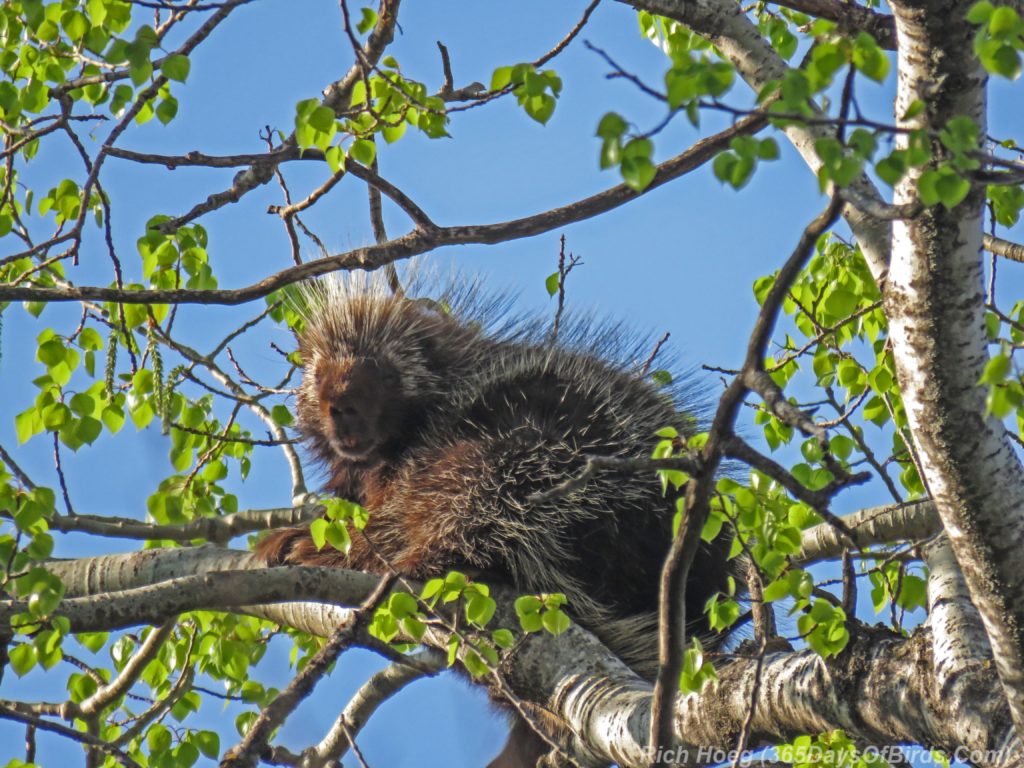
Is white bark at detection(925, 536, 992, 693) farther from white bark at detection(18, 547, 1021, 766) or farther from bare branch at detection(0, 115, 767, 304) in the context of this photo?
bare branch at detection(0, 115, 767, 304)

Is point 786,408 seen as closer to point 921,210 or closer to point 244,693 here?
point 921,210

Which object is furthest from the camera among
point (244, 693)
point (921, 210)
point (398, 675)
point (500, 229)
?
point (244, 693)

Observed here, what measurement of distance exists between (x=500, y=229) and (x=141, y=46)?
0.78 metres

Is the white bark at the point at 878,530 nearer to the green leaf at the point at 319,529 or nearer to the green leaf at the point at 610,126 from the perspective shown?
the green leaf at the point at 319,529

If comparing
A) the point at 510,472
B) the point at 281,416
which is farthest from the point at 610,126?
the point at 281,416

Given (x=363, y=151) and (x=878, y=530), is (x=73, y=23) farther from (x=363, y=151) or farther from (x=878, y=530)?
(x=878, y=530)

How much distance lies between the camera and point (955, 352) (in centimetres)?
150

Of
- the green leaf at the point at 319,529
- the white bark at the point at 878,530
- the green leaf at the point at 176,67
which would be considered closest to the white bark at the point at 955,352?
the green leaf at the point at 319,529

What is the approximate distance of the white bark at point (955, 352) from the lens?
139 centimetres

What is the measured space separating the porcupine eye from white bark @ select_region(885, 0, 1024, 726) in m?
1.86

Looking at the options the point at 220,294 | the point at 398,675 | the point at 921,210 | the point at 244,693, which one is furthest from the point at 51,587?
the point at 244,693

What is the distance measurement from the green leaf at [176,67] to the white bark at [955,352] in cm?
153

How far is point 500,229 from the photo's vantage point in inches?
88.3

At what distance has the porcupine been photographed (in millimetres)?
2809
